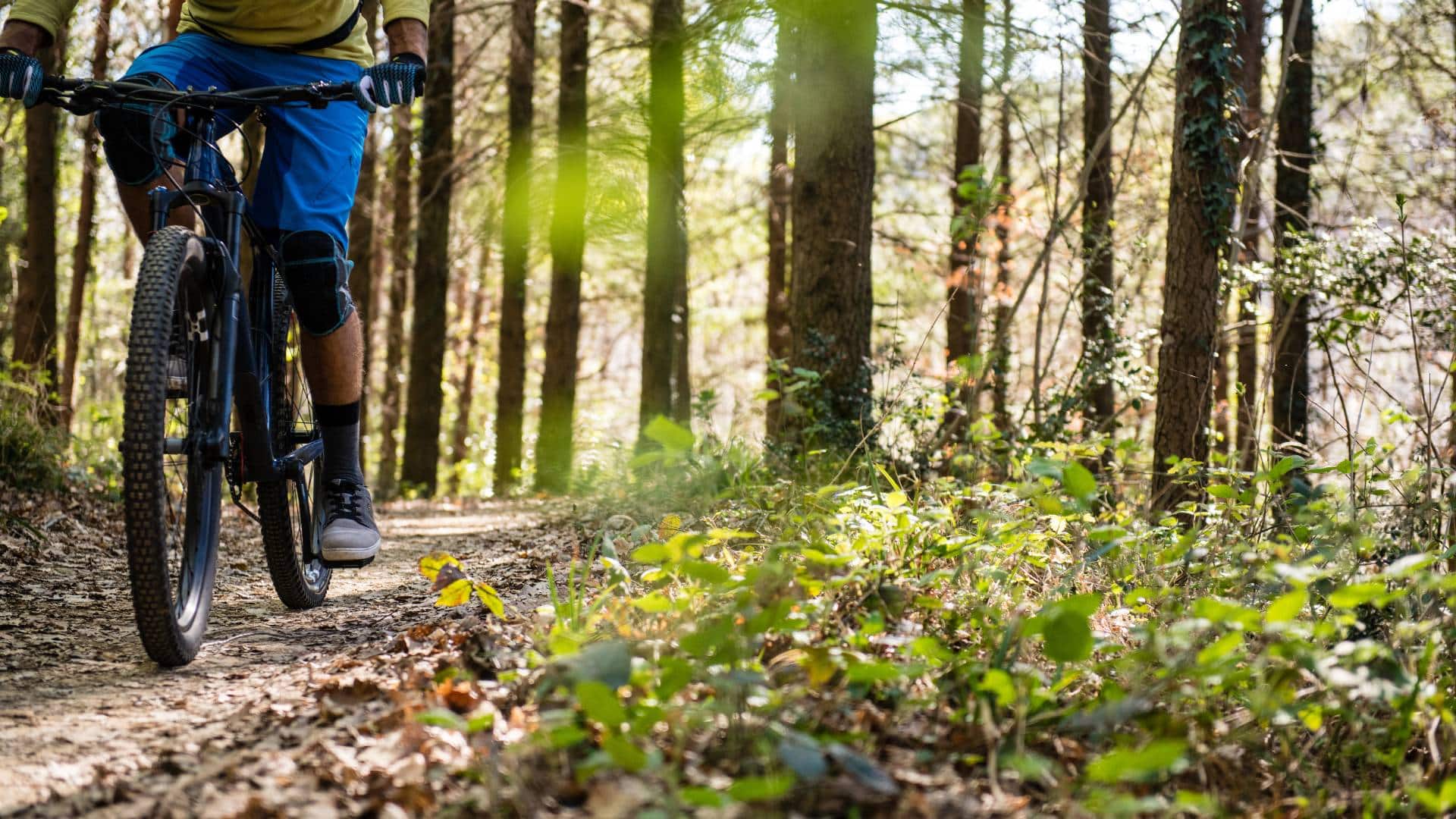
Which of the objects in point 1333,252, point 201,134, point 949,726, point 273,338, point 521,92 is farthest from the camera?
point 521,92

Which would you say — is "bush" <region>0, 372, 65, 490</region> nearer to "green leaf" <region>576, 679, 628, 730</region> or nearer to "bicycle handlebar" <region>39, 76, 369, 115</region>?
"bicycle handlebar" <region>39, 76, 369, 115</region>

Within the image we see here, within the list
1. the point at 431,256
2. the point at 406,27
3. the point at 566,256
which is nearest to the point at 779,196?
the point at 566,256

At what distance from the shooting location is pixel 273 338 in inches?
121

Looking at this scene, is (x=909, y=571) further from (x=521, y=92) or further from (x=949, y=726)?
(x=521, y=92)

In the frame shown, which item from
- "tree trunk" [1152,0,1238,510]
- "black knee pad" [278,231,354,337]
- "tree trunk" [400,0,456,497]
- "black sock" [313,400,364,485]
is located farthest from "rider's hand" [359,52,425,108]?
"tree trunk" [400,0,456,497]

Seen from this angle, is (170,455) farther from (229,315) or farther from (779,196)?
(779,196)

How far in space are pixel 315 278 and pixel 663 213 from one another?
8.56 metres

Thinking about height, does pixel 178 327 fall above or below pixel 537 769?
above

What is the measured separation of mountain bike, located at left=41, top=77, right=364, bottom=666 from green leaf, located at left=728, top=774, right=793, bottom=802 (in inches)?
54.7

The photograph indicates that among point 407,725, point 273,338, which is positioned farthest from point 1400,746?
point 273,338

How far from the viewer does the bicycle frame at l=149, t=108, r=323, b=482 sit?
8.28ft

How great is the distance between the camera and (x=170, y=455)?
2354 mm

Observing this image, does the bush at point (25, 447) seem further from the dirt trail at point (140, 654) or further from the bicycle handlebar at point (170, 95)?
the bicycle handlebar at point (170, 95)

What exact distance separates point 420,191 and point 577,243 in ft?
6.36
